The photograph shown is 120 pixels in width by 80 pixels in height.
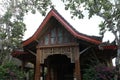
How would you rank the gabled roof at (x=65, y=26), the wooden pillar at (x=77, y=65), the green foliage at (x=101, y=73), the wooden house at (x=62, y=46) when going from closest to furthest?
the green foliage at (x=101, y=73) → the wooden pillar at (x=77, y=65) → the gabled roof at (x=65, y=26) → the wooden house at (x=62, y=46)

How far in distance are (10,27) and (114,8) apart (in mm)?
7383

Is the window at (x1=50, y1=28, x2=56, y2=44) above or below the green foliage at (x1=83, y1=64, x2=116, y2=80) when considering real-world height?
above

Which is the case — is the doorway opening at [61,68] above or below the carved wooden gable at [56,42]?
below

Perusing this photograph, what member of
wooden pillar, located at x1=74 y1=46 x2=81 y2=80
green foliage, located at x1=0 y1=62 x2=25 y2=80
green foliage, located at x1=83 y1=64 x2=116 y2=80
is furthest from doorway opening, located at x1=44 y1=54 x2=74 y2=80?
green foliage, located at x1=83 y1=64 x2=116 y2=80

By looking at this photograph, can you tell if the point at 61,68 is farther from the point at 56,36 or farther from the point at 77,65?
the point at 77,65

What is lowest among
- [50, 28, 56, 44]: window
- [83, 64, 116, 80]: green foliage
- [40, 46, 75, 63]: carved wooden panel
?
[83, 64, 116, 80]: green foliage

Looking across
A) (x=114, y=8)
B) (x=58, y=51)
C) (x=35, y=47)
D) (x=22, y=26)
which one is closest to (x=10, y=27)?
(x=22, y=26)

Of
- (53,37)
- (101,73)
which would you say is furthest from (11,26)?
(101,73)

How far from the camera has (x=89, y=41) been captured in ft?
47.3

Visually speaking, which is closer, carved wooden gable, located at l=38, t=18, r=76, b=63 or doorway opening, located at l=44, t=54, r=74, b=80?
carved wooden gable, located at l=38, t=18, r=76, b=63

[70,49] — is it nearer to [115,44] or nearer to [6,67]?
[115,44]

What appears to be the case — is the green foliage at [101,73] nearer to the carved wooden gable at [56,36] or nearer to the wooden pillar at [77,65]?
the wooden pillar at [77,65]

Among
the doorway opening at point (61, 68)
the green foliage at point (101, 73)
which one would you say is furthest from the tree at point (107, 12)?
the doorway opening at point (61, 68)

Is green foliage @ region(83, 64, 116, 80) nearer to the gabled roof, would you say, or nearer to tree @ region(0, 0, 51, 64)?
the gabled roof
